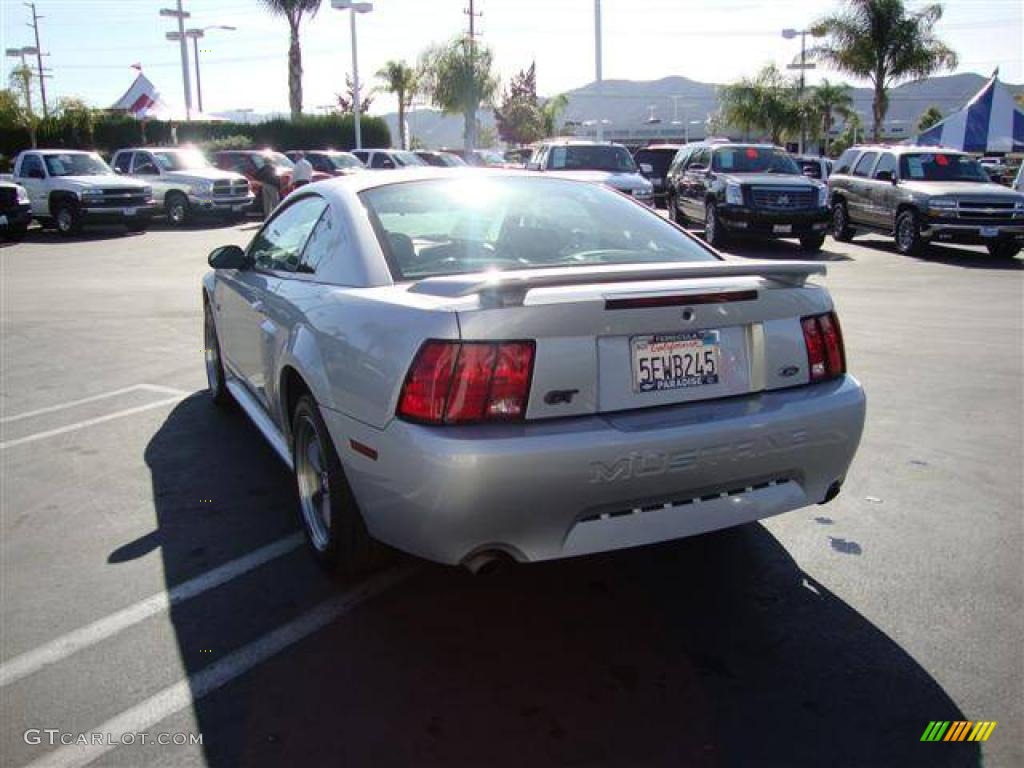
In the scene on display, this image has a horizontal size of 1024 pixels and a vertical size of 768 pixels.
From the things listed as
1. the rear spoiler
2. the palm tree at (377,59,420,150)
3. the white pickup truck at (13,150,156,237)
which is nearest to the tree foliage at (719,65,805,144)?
the palm tree at (377,59,420,150)

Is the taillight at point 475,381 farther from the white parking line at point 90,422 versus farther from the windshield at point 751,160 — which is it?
the windshield at point 751,160

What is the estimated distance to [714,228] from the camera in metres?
16.9

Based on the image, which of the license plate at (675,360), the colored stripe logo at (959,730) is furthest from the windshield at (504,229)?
the colored stripe logo at (959,730)

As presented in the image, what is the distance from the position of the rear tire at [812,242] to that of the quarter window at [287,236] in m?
13.2

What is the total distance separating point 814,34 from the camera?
4056cm

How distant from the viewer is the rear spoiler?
9.55 ft

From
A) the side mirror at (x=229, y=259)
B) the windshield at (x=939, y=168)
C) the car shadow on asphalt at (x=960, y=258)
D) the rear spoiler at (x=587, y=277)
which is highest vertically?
the windshield at (x=939, y=168)

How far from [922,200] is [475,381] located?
587 inches

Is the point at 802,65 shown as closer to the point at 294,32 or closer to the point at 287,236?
the point at 294,32

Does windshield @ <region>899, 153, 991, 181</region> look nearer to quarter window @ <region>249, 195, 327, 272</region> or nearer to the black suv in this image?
the black suv

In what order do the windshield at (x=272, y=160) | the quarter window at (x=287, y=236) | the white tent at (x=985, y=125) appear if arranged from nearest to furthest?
the quarter window at (x=287, y=236) < the white tent at (x=985, y=125) < the windshield at (x=272, y=160)

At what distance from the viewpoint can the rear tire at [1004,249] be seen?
1559 cm

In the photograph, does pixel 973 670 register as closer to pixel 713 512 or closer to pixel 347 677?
pixel 713 512

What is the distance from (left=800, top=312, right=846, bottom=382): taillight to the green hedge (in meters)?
41.1
